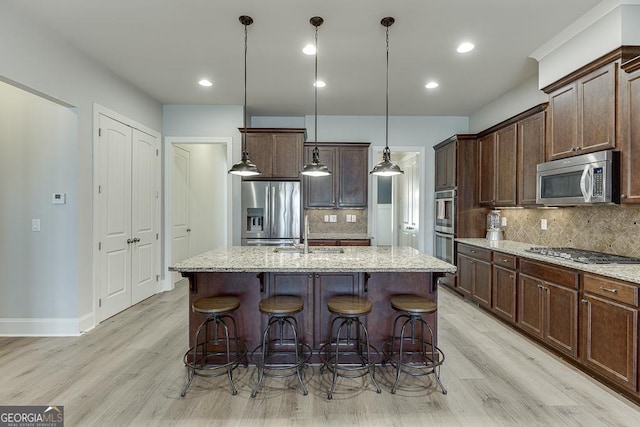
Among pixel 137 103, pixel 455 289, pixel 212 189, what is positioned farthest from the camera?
pixel 212 189

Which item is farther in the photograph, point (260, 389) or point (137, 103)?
point (137, 103)

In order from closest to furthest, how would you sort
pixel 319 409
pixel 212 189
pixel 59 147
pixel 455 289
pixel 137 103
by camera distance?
pixel 319 409
pixel 59 147
pixel 137 103
pixel 455 289
pixel 212 189

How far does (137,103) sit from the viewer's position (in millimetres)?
4453

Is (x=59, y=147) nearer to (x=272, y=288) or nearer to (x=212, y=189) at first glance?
(x=272, y=288)

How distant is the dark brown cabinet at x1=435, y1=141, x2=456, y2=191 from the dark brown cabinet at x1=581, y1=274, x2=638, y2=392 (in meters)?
2.58

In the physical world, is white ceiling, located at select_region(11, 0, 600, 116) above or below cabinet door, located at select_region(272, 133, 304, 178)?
above

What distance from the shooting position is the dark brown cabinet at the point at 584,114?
2590mm

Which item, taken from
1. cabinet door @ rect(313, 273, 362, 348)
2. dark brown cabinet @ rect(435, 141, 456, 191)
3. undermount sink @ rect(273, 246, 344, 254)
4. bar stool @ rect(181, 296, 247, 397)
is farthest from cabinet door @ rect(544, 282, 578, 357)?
bar stool @ rect(181, 296, 247, 397)

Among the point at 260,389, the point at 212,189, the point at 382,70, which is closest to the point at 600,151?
the point at 382,70

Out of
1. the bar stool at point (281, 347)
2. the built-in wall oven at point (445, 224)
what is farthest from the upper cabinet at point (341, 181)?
the bar stool at point (281, 347)

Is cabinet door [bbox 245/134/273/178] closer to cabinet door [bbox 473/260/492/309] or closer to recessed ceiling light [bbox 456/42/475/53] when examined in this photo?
recessed ceiling light [bbox 456/42/475/53]

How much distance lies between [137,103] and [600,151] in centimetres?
519

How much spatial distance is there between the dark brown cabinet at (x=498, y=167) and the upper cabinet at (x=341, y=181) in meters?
1.69

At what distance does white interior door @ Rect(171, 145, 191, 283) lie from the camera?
5.27 metres
